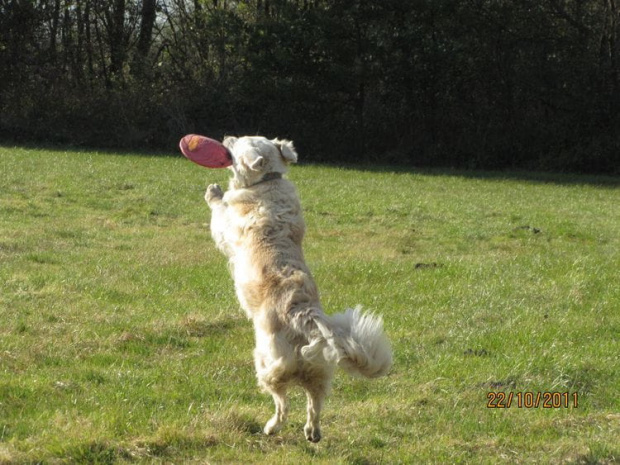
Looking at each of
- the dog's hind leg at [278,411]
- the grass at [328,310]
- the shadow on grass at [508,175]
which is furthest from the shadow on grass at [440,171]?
the dog's hind leg at [278,411]

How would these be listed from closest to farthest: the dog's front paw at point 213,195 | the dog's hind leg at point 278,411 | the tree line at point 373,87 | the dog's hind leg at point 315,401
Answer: the dog's hind leg at point 315,401 < the dog's hind leg at point 278,411 < the dog's front paw at point 213,195 < the tree line at point 373,87

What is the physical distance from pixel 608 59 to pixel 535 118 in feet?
10.0

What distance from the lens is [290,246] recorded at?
5.94m

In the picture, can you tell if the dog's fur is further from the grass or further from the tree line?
the tree line

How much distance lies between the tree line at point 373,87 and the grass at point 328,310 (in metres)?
13.5

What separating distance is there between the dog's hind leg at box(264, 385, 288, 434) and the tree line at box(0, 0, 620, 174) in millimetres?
24213

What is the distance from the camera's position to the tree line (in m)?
29.1

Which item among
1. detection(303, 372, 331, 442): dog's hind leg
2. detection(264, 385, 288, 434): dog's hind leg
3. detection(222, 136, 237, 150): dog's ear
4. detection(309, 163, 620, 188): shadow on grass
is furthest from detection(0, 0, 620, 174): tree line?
detection(303, 372, 331, 442): dog's hind leg

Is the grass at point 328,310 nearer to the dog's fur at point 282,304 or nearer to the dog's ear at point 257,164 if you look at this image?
the dog's fur at point 282,304

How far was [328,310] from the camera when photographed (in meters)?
8.94

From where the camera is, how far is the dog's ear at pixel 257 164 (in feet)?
20.9

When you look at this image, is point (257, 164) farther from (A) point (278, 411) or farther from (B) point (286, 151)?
(A) point (278, 411)

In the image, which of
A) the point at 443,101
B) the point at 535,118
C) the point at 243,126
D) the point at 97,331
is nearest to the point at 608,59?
the point at 535,118
